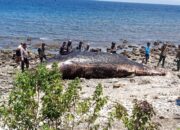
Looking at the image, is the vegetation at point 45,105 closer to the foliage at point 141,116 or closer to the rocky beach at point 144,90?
the foliage at point 141,116

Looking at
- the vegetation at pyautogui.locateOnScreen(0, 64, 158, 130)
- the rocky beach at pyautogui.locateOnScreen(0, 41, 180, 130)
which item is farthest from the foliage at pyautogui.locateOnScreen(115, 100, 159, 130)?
the rocky beach at pyautogui.locateOnScreen(0, 41, 180, 130)

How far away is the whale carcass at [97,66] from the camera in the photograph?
77.7ft

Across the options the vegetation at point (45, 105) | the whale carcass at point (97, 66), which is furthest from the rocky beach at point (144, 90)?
the vegetation at point (45, 105)

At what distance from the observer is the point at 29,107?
10148mm

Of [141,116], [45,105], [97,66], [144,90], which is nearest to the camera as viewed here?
[141,116]

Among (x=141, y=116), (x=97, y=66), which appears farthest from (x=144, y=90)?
(x=141, y=116)

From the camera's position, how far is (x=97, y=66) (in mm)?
24609

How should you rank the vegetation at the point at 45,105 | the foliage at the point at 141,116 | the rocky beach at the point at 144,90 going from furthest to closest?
1. the rocky beach at the point at 144,90
2. the vegetation at the point at 45,105
3. the foliage at the point at 141,116

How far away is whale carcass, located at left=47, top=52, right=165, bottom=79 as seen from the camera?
23.7 meters

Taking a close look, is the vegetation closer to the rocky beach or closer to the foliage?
the foliage

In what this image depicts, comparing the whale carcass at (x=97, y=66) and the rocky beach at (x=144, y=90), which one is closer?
the rocky beach at (x=144, y=90)

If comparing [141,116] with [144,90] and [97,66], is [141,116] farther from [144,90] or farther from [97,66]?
[97,66]

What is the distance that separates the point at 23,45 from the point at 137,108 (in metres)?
15.9

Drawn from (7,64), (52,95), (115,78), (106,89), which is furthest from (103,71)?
(52,95)
